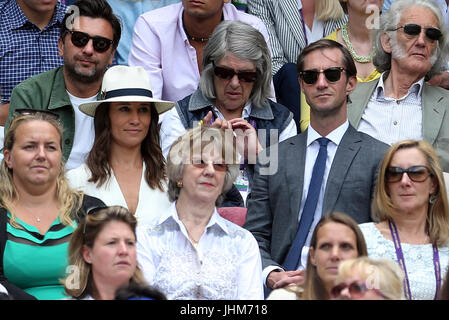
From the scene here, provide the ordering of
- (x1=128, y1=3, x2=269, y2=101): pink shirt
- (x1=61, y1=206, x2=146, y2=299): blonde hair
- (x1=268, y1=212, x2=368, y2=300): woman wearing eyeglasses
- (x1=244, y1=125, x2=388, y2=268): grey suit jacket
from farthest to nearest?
(x1=128, y1=3, x2=269, y2=101): pink shirt < (x1=244, y1=125, x2=388, y2=268): grey suit jacket < (x1=61, y1=206, x2=146, y2=299): blonde hair < (x1=268, y1=212, x2=368, y2=300): woman wearing eyeglasses

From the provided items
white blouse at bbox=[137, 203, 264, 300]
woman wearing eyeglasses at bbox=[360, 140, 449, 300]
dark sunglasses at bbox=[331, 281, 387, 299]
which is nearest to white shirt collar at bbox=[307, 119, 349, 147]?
woman wearing eyeglasses at bbox=[360, 140, 449, 300]

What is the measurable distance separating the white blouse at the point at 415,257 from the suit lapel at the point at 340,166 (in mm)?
316

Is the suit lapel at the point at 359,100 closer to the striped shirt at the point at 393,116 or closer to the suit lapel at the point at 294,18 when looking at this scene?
the striped shirt at the point at 393,116

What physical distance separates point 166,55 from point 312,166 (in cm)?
167

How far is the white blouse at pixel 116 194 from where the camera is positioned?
571cm

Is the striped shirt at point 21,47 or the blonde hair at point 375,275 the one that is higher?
the striped shirt at point 21,47

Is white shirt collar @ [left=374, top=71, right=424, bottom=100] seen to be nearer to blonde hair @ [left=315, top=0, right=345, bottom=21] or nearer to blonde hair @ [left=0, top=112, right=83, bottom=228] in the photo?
blonde hair @ [left=315, top=0, right=345, bottom=21]

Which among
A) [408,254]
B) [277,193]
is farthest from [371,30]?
[408,254]

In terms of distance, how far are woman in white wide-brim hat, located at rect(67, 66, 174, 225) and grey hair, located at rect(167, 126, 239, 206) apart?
0.39 m

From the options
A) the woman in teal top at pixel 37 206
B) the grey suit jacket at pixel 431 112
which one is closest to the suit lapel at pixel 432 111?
the grey suit jacket at pixel 431 112

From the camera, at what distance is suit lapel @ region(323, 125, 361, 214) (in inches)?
221

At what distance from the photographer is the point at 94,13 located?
6457 millimetres

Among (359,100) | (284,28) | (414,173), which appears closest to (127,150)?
(359,100)

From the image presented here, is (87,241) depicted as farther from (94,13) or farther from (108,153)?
(94,13)
